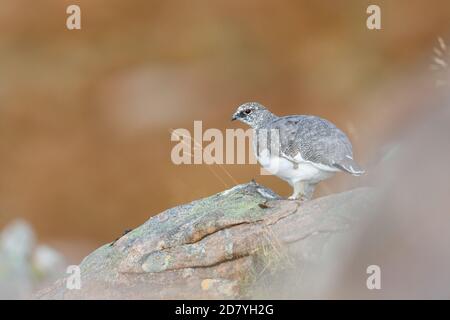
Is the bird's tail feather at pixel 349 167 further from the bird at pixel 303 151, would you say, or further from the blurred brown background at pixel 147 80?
the blurred brown background at pixel 147 80

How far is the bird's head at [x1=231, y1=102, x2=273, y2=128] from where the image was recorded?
8031mm

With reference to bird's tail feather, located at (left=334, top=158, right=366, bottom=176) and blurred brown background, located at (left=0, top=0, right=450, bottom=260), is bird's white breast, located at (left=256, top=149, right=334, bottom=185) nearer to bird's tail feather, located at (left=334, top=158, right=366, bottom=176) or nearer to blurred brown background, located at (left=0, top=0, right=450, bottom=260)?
bird's tail feather, located at (left=334, top=158, right=366, bottom=176)

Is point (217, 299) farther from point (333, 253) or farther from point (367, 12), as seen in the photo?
point (367, 12)

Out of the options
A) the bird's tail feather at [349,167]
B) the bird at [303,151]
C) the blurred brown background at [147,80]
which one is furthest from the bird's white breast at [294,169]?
the blurred brown background at [147,80]

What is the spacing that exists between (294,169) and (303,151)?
0.19 meters

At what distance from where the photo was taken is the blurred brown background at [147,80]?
20.3 metres

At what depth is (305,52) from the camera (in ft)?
70.4

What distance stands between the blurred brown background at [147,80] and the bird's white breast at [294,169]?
11872 mm

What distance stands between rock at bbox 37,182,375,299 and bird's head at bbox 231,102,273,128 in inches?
32.5

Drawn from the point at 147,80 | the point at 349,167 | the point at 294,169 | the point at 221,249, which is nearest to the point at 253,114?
the point at 294,169

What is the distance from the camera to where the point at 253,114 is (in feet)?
26.6

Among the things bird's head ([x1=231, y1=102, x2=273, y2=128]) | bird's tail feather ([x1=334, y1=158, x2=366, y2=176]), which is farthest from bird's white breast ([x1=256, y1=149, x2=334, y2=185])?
bird's head ([x1=231, y1=102, x2=273, y2=128])

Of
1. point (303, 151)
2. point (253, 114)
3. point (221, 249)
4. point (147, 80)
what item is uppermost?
A: point (147, 80)

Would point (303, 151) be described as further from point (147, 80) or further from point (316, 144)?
point (147, 80)
